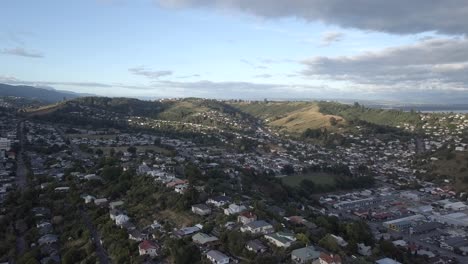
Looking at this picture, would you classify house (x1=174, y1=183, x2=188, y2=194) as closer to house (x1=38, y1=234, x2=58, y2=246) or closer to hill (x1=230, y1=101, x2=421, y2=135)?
house (x1=38, y1=234, x2=58, y2=246)

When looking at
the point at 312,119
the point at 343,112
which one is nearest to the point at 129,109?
the point at 312,119

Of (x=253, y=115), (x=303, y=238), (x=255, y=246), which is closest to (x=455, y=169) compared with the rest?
(x=303, y=238)

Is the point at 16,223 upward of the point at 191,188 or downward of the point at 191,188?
downward

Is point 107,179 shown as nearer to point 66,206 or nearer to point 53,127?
point 66,206

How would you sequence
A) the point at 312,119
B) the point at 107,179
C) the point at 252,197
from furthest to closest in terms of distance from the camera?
1. the point at 312,119
2. the point at 107,179
3. the point at 252,197

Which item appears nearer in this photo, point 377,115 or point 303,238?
point 303,238

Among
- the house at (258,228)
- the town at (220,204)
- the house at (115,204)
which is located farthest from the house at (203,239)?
the house at (115,204)

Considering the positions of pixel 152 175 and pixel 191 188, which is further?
pixel 152 175

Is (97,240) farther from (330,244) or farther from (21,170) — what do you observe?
(21,170)
